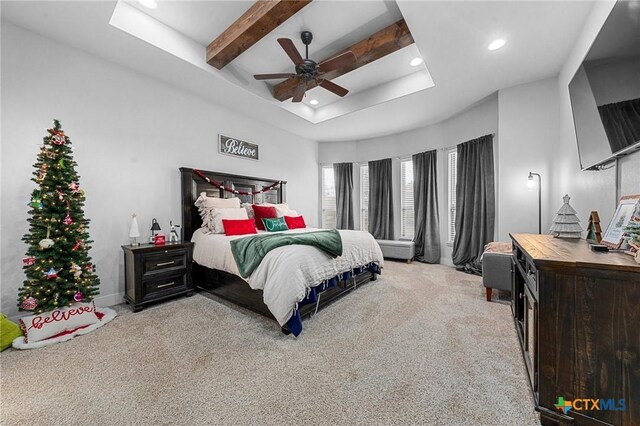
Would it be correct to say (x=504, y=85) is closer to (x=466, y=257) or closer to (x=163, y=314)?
(x=466, y=257)

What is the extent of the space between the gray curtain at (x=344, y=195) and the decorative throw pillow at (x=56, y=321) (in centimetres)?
495

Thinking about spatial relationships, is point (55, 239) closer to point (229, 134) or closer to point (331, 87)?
point (229, 134)

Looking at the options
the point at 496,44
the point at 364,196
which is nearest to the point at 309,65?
the point at 496,44

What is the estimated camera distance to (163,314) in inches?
108

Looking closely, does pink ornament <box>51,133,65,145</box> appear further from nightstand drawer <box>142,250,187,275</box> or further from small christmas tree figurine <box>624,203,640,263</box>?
small christmas tree figurine <box>624,203,640,263</box>

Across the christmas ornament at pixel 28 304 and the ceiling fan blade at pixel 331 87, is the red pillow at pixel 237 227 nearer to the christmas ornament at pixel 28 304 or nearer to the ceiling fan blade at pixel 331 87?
the christmas ornament at pixel 28 304

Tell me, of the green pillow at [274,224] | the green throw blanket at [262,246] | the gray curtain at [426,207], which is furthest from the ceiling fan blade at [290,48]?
the gray curtain at [426,207]

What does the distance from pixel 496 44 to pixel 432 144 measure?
8.71 ft

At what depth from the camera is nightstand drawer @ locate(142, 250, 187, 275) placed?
9.60 ft

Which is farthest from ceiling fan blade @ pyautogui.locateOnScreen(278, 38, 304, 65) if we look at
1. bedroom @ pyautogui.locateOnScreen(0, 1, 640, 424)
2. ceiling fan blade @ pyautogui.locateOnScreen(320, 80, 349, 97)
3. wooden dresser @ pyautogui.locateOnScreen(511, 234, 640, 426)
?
wooden dresser @ pyautogui.locateOnScreen(511, 234, 640, 426)

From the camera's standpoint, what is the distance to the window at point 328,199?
22.1ft

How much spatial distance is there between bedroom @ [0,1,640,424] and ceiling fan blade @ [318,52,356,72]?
61 centimetres

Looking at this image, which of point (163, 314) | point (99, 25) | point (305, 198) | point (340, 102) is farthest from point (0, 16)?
point (305, 198)

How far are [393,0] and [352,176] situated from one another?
13.5 ft
